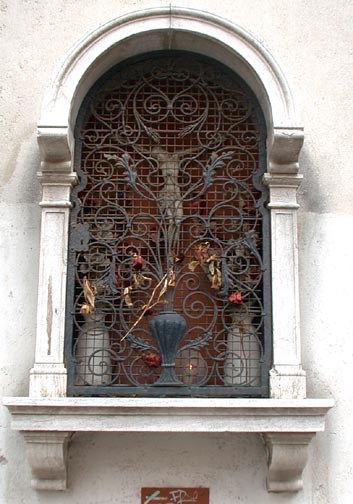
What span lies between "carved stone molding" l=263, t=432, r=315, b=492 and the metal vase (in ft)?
2.48

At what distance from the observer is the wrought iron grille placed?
18.7 ft

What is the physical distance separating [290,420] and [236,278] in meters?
1.08

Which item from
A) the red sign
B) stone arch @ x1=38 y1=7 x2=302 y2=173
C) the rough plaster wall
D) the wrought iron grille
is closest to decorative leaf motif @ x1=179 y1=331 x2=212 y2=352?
the wrought iron grille

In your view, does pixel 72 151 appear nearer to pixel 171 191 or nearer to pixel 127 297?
pixel 171 191

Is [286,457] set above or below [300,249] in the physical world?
below

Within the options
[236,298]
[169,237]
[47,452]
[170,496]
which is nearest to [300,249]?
[236,298]

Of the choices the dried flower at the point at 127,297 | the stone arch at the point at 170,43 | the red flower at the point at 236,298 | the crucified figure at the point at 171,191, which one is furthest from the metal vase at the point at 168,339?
the stone arch at the point at 170,43

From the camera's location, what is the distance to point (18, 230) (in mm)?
5934

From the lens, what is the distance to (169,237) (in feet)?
19.2

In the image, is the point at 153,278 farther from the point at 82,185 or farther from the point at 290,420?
the point at 290,420

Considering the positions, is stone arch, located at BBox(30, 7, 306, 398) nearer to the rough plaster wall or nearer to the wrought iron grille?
the wrought iron grille

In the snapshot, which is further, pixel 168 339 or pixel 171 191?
pixel 171 191

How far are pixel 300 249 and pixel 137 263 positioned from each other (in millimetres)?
1204

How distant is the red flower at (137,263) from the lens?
5.75 metres
